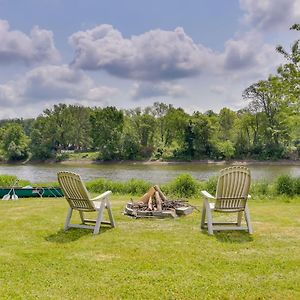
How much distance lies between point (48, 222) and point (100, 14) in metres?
8.36

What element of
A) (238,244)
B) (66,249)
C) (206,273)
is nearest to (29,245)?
→ (66,249)

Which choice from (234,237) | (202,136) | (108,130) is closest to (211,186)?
(234,237)

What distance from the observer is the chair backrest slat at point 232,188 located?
199 inches

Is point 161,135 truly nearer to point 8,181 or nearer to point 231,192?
point 8,181

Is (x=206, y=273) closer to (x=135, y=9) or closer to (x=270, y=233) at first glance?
(x=270, y=233)

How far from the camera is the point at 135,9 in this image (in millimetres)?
11125

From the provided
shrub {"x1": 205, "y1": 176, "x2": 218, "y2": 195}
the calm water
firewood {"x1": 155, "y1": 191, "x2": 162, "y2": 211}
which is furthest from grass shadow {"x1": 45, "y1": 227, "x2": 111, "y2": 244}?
the calm water

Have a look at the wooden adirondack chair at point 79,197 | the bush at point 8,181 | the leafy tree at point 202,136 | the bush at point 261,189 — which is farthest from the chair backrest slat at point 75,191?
the leafy tree at point 202,136

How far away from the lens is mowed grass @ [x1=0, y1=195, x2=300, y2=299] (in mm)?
3070

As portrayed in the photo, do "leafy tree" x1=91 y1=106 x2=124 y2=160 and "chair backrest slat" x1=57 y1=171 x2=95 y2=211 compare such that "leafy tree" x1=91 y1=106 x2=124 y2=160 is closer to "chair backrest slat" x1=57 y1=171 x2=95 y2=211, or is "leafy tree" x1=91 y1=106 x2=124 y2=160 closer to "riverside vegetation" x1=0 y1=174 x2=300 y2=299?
"riverside vegetation" x1=0 y1=174 x2=300 y2=299

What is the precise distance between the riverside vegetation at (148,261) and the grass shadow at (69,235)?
13 millimetres

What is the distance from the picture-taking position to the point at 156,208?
21.8 ft

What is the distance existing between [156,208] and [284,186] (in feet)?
22.6

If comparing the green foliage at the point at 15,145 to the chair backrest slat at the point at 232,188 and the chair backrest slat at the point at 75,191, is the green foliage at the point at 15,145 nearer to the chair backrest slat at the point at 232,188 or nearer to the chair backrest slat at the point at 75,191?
the chair backrest slat at the point at 75,191
